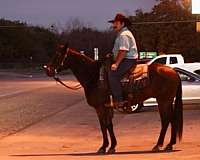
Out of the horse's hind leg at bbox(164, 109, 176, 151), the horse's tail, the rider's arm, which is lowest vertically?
the horse's hind leg at bbox(164, 109, 176, 151)

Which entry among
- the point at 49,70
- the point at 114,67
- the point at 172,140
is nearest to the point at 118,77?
the point at 114,67

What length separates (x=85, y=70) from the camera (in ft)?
41.1

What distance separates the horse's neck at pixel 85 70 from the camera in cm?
1248

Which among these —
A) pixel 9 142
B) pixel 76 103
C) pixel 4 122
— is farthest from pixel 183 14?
pixel 9 142

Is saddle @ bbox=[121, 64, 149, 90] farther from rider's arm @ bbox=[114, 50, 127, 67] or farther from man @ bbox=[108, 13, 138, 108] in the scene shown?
rider's arm @ bbox=[114, 50, 127, 67]

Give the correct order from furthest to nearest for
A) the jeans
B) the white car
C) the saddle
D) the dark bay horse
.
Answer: the white car
the dark bay horse
the saddle
the jeans

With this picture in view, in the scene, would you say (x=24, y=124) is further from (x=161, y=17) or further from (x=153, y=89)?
(x=161, y=17)

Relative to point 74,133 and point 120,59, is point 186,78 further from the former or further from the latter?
point 120,59

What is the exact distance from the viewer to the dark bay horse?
12266 millimetres

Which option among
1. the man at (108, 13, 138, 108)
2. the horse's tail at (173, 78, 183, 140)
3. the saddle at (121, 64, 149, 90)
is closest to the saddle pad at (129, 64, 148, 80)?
the saddle at (121, 64, 149, 90)

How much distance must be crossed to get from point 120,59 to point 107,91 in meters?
0.74

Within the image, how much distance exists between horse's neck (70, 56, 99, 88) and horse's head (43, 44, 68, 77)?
0.81 feet

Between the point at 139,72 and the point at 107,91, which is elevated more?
the point at 139,72

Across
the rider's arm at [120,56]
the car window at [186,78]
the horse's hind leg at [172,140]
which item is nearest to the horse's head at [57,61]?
the rider's arm at [120,56]
